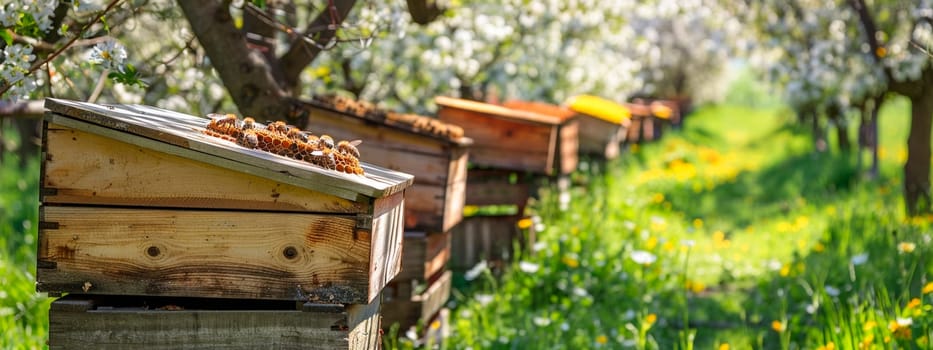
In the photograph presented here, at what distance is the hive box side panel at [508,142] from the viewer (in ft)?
22.6

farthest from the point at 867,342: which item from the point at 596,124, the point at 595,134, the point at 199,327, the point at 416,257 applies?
the point at 595,134

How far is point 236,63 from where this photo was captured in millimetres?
5219

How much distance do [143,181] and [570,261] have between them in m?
4.08

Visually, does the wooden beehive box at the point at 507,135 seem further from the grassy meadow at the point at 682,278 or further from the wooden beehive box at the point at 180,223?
the wooden beehive box at the point at 180,223

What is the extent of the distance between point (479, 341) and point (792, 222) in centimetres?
543

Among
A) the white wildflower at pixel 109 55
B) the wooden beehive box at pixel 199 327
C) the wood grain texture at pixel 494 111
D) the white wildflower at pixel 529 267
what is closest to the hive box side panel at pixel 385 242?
the wooden beehive box at pixel 199 327

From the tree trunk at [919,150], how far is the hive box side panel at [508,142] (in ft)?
14.7

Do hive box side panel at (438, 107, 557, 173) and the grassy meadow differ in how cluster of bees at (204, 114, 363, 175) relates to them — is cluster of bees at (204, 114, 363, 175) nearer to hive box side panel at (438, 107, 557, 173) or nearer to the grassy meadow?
the grassy meadow

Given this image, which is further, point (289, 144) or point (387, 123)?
point (387, 123)

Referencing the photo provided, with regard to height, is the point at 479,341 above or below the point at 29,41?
below

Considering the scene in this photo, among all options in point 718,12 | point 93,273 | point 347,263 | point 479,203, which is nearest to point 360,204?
point 347,263

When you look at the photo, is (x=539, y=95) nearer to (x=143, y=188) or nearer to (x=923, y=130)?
(x=923, y=130)

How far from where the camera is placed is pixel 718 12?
14320 mm

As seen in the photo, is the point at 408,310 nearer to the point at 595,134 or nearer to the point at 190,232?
the point at 190,232
